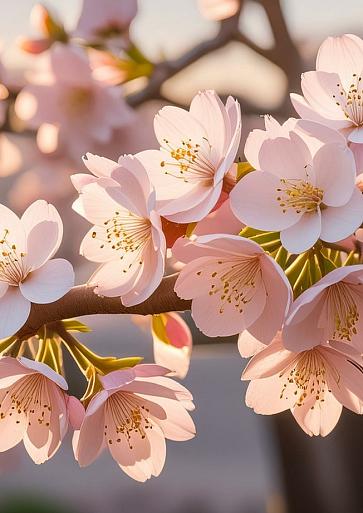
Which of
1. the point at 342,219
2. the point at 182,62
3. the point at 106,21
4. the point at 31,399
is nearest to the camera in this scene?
the point at 342,219

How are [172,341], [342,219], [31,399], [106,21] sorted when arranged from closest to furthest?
[342,219] < [31,399] < [172,341] < [106,21]

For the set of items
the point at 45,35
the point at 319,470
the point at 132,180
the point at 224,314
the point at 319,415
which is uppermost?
the point at 45,35

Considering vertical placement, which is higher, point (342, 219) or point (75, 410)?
point (342, 219)

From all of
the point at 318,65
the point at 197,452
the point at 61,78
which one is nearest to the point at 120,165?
the point at 318,65

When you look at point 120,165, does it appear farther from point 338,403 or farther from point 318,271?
point 338,403

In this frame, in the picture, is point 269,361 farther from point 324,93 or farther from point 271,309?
point 324,93

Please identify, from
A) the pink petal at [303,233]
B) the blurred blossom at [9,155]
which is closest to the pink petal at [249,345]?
the pink petal at [303,233]

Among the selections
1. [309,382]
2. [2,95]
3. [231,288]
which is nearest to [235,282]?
[231,288]
